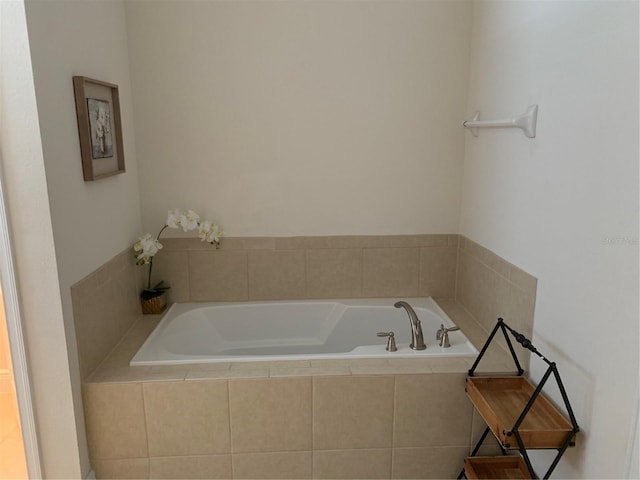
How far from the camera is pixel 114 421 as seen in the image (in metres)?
1.91

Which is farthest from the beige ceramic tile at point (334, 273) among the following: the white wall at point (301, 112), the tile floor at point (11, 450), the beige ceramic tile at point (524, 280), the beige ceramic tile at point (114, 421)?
the tile floor at point (11, 450)

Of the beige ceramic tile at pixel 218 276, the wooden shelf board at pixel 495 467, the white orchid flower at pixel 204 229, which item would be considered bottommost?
the wooden shelf board at pixel 495 467

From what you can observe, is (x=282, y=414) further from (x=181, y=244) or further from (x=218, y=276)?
(x=181, y=244)

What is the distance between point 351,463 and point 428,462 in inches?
12.3

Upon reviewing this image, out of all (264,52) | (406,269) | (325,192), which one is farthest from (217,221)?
(406,269)

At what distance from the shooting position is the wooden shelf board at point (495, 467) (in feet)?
6.06

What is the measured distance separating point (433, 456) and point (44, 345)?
5.03ft

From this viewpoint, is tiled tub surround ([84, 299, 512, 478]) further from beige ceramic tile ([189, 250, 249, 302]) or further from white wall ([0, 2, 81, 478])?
beige ceramic tile ([189, 250, 249, 302])

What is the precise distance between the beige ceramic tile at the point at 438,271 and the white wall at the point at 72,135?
157cm

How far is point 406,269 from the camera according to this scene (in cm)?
274

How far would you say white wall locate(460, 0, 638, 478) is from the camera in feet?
4.41

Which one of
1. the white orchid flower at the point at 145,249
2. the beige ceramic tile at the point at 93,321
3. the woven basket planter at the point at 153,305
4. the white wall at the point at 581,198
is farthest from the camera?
the woven basket planter at the point at 153,305

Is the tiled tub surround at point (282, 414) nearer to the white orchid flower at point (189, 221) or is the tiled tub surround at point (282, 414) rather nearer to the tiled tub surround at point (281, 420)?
the tiled tub surround at point (281, 420)

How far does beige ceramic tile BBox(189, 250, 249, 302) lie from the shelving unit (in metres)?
1.31
